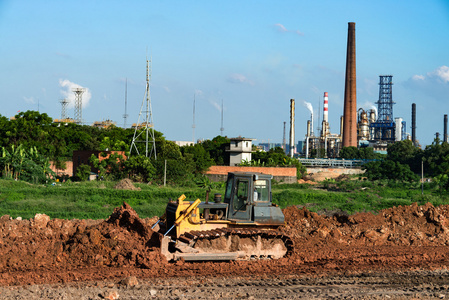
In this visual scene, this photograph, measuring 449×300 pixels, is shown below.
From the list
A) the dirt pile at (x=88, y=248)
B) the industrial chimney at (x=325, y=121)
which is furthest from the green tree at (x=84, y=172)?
the industrial chimney at (x=325, y=121)

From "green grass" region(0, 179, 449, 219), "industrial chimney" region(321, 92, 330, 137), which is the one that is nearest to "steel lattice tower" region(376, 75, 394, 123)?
"industrial chimney" region(321, 92, 330, 137)

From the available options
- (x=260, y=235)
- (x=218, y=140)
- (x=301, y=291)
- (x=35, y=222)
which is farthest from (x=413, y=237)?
(x=218, y=140)

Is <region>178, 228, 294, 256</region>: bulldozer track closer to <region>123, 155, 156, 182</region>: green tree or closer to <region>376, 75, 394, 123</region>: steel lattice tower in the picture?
<region>123, 155, 156, 182</region>: green tree

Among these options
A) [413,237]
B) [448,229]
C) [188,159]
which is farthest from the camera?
[188,159]

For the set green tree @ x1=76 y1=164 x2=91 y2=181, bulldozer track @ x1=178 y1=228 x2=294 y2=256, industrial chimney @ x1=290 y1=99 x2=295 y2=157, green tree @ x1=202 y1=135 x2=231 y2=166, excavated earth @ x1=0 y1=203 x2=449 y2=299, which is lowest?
excavated earth @ x1=0 y1=203 x2=449 y2=299

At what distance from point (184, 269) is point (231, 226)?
2.02 m

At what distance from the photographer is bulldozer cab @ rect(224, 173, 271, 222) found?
1562 centimetres

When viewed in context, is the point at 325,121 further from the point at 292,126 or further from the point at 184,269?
the point at 184,269

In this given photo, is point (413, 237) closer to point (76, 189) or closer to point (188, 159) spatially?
point (76, 189)

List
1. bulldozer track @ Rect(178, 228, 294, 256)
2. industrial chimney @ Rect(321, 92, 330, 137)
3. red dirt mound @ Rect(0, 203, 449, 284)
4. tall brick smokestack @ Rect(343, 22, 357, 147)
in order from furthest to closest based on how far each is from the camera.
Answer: industrial chimney @ Rect(321, 92, 330, 137) < tall brick smokestack @ Rect(343, 22, 357, 147) < bulldozer track @ Rect(178, 228, 294, 256) < red dirt mound @ Rect(0, 203, 449, 284)

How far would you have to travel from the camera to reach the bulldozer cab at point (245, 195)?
15.6 m

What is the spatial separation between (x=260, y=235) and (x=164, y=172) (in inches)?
1283

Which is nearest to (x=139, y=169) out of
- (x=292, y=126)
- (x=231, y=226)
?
(x=231, y=226)

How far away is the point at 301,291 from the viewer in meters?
12.2
